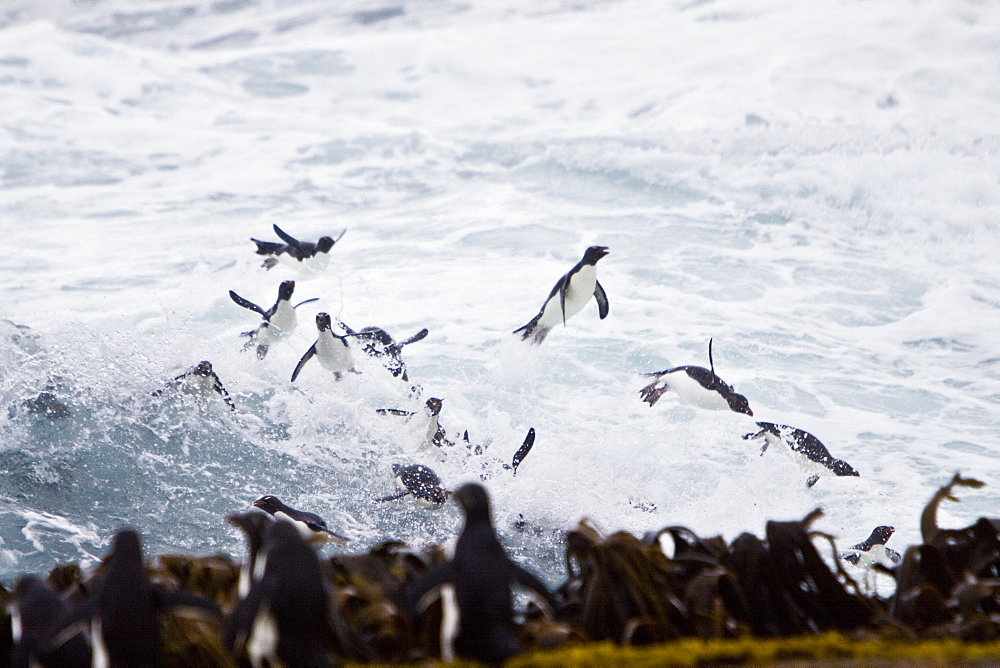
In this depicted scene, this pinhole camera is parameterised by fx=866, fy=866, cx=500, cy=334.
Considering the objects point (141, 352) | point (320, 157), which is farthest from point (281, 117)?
point (141, 352)

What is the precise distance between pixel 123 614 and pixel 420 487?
3827 mm

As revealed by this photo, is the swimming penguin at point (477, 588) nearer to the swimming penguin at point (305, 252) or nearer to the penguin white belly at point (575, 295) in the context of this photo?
the penguin white belly at point (575, 295)

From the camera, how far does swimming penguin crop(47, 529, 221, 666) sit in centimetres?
131

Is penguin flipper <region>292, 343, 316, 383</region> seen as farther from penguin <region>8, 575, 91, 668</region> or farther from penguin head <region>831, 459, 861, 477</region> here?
penguin <region>8, 575, 91, 668</region>

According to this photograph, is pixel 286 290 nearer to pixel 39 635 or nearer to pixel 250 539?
pixel 250 539

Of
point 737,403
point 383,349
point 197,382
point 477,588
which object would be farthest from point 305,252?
point 477,588

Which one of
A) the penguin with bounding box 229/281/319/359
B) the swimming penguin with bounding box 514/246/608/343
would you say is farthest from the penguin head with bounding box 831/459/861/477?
the penguin with bounding box 229/281/319/359

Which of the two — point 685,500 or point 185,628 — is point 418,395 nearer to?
point 685,500

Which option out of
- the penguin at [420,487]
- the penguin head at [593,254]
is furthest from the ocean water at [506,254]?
the penguin head at [593,254]

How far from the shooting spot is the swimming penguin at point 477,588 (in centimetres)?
142

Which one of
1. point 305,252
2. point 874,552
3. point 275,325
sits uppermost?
point 305,252

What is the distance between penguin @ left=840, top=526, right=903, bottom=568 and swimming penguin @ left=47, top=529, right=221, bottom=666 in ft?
15.5

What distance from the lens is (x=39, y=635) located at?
4.49 feet

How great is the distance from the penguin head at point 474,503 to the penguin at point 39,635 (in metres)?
0.64
